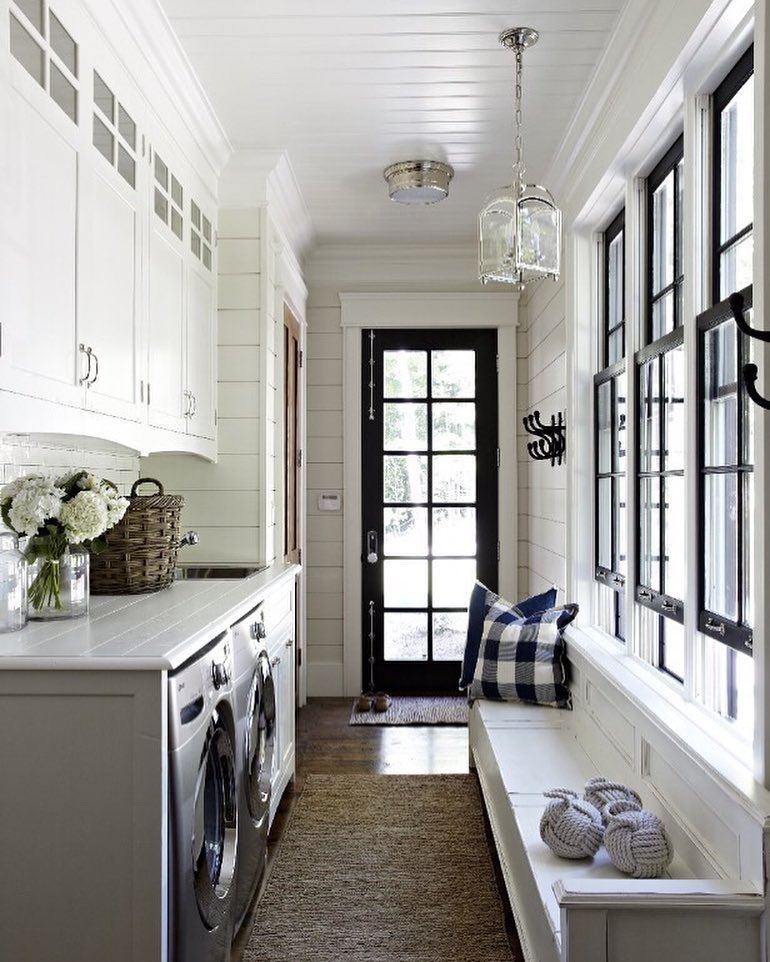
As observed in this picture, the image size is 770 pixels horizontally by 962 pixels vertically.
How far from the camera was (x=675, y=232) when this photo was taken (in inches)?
102

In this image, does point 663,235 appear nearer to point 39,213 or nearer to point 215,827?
point 39,213

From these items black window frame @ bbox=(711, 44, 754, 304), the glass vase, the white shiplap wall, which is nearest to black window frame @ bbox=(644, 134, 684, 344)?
black window frame @ bbox=(711, 44, 754, 304)

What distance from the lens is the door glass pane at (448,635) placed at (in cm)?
520

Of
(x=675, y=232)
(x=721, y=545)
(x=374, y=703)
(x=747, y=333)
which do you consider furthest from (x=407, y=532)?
(x=747, y=333)

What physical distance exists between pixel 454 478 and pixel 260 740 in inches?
107

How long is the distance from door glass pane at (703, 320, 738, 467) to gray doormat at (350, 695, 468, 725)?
284cm

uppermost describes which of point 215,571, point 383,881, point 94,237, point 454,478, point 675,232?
point 675,232

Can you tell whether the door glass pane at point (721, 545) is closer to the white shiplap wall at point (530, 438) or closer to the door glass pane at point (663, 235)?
the door glass pane at point (663, 235)

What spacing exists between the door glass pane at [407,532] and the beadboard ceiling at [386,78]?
6.37 ft

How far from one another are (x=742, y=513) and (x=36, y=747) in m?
1.58

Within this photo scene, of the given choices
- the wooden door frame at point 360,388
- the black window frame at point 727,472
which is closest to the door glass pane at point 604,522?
the black window frame at point 727,472

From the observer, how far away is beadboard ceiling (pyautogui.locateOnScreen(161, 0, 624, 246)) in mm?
2531

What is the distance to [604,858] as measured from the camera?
2.00 metres

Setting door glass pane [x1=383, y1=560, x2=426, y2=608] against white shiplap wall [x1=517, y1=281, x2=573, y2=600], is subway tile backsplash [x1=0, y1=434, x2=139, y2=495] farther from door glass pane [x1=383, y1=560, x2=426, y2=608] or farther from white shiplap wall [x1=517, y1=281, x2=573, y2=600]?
door glass pane [x1=383, y1=560, x2=426, y2=608]
